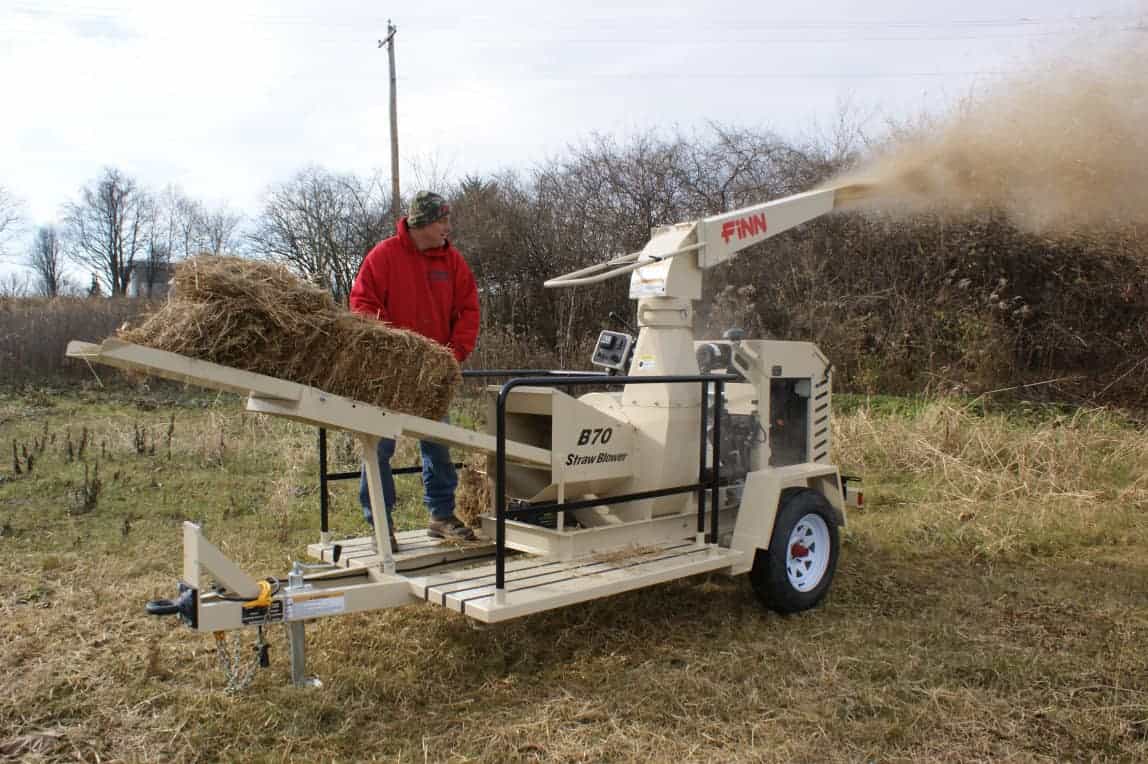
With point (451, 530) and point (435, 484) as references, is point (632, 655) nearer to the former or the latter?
point (451, 530)

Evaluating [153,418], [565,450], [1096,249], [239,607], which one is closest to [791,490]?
[565,450]

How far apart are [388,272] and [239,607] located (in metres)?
1.96

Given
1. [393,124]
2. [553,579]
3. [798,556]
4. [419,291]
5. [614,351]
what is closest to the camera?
[553,579]

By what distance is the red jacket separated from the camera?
4965 millimetres

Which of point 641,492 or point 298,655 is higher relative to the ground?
point 641,492

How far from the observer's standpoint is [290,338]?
3.91m

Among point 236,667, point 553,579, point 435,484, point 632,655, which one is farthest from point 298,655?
point 632,655

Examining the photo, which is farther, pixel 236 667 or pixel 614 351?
pixel 614 351

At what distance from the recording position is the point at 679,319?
555 cm

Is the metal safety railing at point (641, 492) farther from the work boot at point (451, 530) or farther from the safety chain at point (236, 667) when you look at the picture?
the safety chain at point (236, 667)

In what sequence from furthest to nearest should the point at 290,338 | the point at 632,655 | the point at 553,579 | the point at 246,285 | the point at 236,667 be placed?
Answer: 1. the point at 632,655
2. the point at 553,579
3. the point at 236,667
4. the point at 290,338
5. the point at 246,285

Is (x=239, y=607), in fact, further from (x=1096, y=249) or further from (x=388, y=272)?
(x=1096, y=249)

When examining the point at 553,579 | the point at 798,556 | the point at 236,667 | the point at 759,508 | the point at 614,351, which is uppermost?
the point at 614,351

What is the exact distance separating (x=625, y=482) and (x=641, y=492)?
29 centimetres
